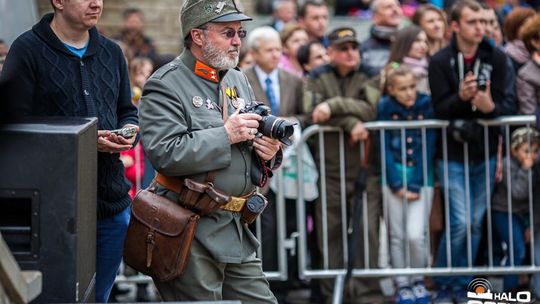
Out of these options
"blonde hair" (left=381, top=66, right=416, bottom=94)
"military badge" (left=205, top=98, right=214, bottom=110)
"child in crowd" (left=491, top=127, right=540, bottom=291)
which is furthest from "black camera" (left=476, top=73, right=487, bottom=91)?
"military badge" (left=205, top=98, right=214, bottom=110)

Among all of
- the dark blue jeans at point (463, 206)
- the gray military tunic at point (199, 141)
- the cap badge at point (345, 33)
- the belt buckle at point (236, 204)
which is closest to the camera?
the gray military tunic at point (199, 141)

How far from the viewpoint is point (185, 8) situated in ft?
17.8

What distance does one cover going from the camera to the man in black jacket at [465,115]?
8383mm

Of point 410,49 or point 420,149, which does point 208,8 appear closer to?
point 420,149

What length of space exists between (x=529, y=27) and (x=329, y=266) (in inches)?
97.5

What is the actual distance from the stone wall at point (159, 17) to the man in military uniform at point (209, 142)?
10.6m

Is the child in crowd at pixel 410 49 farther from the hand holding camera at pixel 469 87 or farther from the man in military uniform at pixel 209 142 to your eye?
the man in military uniform at pixel 209 142

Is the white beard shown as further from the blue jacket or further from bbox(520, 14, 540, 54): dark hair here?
bbox(520, 14, 540, 54): dark hair

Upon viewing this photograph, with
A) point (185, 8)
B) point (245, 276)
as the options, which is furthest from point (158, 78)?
point (245, 276)

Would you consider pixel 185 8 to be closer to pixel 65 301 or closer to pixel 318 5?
pixel 65 301

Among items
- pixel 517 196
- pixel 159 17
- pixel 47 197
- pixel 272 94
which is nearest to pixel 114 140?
pixel 47 197

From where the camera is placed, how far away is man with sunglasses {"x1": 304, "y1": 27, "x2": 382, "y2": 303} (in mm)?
8516

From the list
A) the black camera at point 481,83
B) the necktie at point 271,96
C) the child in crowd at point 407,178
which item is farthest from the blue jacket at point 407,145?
the necktie at point 271,96

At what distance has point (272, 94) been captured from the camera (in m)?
9.00
